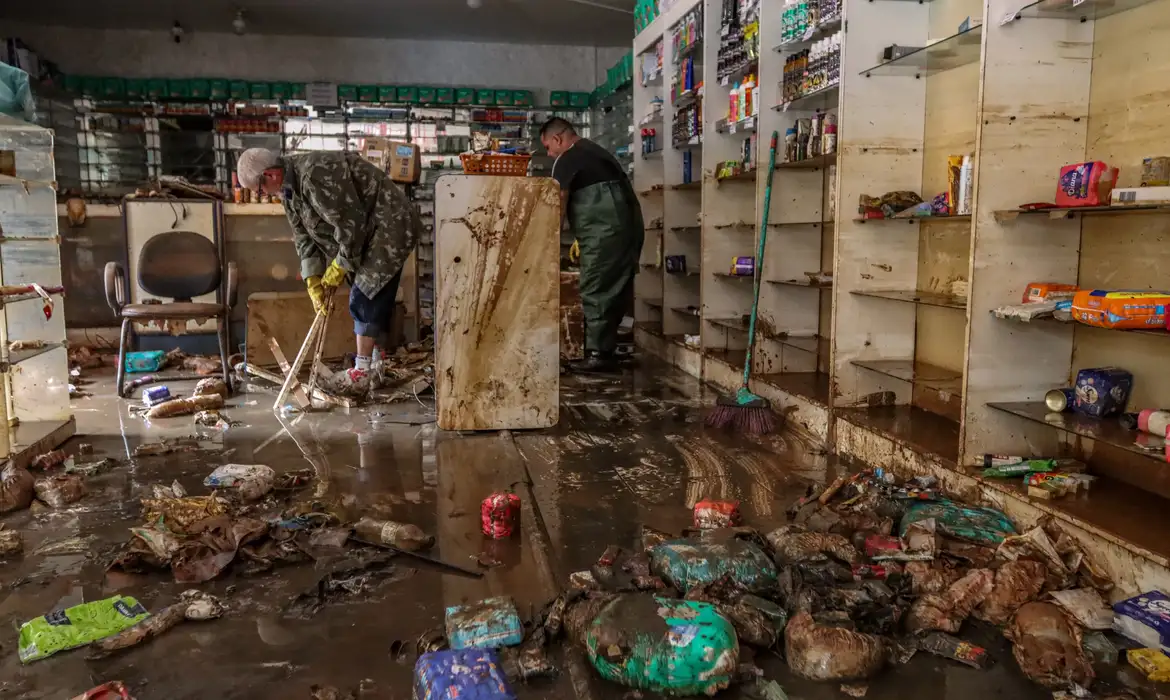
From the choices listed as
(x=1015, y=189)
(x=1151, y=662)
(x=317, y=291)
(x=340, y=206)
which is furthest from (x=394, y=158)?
(x=1151, y=662)

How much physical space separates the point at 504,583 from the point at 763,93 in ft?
11.1

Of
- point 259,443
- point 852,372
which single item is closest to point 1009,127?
point 852,372

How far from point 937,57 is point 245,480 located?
3.47 metres

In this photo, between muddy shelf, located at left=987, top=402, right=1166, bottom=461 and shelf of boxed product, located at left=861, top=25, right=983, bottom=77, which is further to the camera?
shelf of boxed product, located at left=861, top=25, right=983, bottom=77

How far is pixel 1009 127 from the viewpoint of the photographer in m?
2.86

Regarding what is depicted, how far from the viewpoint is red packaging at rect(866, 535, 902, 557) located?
2.60 meters

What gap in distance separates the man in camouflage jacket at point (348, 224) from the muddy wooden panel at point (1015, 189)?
128 inches

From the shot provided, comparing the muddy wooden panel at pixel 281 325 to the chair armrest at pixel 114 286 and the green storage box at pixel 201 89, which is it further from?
the green storage box at pixel 201 89

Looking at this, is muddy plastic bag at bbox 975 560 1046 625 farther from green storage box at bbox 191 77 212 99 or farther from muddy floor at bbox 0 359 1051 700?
green storage box at bbox 191 77 212 99

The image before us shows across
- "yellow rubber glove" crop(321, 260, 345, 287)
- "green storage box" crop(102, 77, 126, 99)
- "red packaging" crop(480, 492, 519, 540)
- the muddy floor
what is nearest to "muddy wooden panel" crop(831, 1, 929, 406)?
the muddy floor

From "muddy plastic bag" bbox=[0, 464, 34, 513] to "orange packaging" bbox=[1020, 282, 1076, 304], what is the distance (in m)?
3.82

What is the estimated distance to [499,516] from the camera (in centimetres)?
280

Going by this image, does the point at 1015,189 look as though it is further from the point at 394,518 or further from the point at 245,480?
the point at 245,480

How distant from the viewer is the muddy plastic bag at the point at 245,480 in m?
3.20
